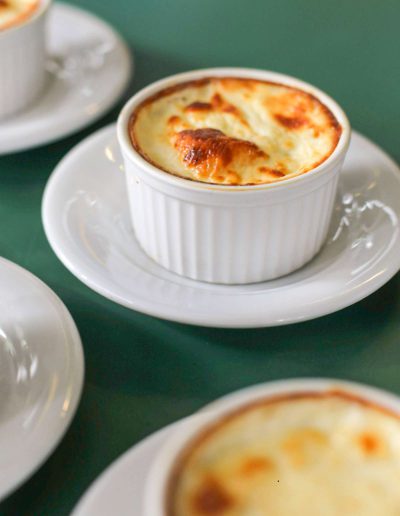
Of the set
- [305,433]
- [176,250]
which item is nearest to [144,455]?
[305,433]

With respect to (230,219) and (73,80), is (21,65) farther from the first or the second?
(230,219)

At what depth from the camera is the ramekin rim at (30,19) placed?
1351mm

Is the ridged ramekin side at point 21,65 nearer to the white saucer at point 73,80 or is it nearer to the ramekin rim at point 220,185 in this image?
the white saucer at point 73,80

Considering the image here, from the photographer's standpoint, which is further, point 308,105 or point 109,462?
point 308,105

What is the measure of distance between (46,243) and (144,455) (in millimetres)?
543

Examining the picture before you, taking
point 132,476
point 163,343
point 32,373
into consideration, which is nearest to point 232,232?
point 163,343

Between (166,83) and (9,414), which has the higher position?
(166,83)

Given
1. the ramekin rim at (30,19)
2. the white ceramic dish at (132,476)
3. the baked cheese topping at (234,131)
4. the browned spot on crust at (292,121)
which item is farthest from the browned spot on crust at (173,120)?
the white ceramic dish at (132,476)

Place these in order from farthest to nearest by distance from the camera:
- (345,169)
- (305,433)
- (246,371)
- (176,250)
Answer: (345,169) < (176,250) < (246,371) < (305,433)

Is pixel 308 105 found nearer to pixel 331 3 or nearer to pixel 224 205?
pixel 224 205

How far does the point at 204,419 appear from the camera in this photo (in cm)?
62

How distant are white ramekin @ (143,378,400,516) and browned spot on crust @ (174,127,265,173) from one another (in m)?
0.44

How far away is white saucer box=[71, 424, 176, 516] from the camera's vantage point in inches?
25.5

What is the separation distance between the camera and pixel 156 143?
42.9 inches
